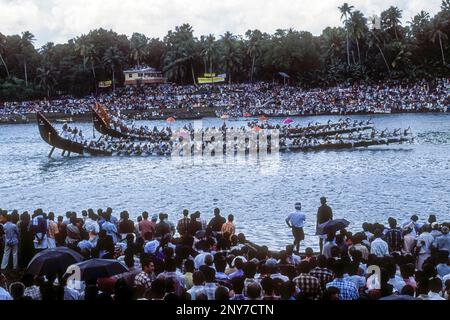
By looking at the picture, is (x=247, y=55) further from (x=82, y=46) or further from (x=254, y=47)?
(x=82, y=46)

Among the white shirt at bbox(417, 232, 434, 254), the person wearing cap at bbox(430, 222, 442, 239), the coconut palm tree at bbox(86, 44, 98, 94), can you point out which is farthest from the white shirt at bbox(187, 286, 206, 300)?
the coconut palm tree at bbox(86, 44, 98, 94)

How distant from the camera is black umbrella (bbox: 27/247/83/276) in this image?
37.3 feet

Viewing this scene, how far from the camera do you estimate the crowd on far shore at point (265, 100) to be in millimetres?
87750

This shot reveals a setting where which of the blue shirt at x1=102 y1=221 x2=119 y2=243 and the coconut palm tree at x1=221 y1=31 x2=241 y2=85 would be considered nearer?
the blue shirt at x1=102 y1=221 x2=119 y2=243

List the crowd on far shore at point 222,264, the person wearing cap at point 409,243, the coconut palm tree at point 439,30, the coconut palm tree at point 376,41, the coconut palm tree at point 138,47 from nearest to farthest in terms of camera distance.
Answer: the crowd on far shore at point 222,264, the person wearing cap at point 409,243, the coconut palm tree at point 439,30, the coconut palm tree at point 376,41, the coconut palm tree at point 138,47

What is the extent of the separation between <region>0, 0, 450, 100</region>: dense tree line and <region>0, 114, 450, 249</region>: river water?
168 feet

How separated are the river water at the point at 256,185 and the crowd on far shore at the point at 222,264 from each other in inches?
266

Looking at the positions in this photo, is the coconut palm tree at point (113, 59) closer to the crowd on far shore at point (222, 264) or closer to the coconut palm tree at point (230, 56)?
the coconut palm tree at point (230, 56)

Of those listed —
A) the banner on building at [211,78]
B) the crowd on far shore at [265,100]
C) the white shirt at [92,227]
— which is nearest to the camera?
the white shirt at [92,227]

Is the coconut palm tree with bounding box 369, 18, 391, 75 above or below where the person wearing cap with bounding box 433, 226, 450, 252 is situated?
above

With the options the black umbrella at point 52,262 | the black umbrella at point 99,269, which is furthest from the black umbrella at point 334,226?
the black umbrella at point 52,262

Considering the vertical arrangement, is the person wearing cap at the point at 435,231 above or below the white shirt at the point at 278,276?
below

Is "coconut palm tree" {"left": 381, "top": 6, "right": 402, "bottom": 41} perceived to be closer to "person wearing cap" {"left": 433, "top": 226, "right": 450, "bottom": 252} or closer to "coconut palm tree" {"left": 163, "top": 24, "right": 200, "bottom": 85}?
"coconut palm tree" {"left": 163, "top": 24, "right": 200, "bottom": 85}

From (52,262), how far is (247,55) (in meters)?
109
